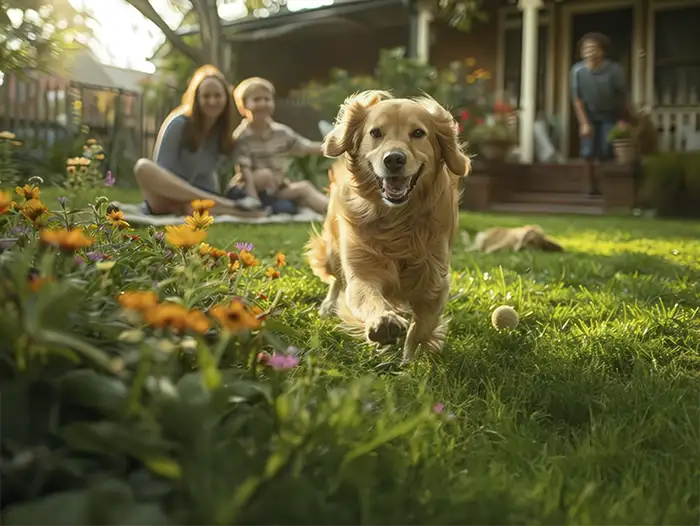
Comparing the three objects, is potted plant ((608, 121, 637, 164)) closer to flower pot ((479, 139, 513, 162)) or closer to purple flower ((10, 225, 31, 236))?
flower pot ((479, 139, 513, 162))

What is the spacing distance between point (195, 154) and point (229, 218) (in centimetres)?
90

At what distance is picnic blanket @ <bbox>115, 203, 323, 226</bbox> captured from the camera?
18.7 ft

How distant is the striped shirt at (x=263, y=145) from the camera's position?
7102mm

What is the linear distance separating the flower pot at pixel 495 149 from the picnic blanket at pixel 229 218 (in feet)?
13.6

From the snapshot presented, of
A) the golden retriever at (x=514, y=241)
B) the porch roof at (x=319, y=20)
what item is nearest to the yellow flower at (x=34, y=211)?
the golden retriever at (x=514, y=241)

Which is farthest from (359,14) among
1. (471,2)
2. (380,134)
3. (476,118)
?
(380,134)

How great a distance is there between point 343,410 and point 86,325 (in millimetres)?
481

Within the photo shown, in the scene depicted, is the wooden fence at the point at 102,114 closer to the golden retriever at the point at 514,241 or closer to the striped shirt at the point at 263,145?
the striped shirt at the point at 263,145

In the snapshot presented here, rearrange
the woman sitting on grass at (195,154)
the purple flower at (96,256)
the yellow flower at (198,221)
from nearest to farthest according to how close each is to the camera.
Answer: the purple flower at (96,256) → the yellow flower at (198,221) → the woman sitting on grass at (195,154)

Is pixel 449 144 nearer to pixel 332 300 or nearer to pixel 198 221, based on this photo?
pixel 332 300

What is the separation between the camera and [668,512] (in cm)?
117

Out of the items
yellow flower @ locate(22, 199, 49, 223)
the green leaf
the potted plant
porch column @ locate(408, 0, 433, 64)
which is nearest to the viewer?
the green leaf

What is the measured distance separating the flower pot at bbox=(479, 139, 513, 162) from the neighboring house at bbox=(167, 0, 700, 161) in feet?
3.81

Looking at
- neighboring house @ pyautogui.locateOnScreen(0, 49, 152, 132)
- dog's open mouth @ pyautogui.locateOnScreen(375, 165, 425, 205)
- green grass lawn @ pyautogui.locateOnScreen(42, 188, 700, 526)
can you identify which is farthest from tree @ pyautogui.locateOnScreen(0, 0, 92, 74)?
neighboring house @ pyautogui.locateOnScreen(0, 49, 152, 132)
